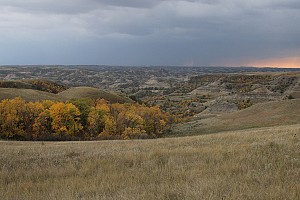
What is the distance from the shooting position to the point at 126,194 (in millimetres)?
6629

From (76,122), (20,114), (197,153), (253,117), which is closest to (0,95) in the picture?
(20,114)

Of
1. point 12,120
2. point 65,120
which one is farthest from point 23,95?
point 65,120

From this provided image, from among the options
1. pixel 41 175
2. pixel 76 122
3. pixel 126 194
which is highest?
pixel 126 194

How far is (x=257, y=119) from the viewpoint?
229 feet

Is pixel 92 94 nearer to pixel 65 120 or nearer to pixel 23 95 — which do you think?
pixel 23 95

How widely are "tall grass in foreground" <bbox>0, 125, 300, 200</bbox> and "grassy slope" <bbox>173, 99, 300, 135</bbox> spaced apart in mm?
54020

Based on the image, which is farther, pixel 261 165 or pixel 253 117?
pixel 253 117

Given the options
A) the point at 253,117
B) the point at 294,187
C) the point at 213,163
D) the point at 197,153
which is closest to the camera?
the point at 294,187

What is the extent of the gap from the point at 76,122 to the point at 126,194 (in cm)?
7433

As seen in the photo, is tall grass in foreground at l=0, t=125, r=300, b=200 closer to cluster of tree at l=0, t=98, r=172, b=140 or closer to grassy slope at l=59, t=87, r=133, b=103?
cluster of tree at l=0, t=98, r=172, b=140

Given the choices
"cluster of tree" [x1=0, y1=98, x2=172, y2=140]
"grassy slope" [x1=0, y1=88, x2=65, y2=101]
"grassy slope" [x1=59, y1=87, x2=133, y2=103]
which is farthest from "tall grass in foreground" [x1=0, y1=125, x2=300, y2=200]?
"grassy slope" [x1=59, y1=87, x2=133, y2=103]

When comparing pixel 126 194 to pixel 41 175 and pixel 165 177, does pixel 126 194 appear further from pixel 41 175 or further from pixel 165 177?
pixel 41 175

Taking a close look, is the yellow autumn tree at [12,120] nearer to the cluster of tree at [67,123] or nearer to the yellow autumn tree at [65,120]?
the cluster of tree at [67,123]

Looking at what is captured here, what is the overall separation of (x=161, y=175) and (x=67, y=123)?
71649 mm
